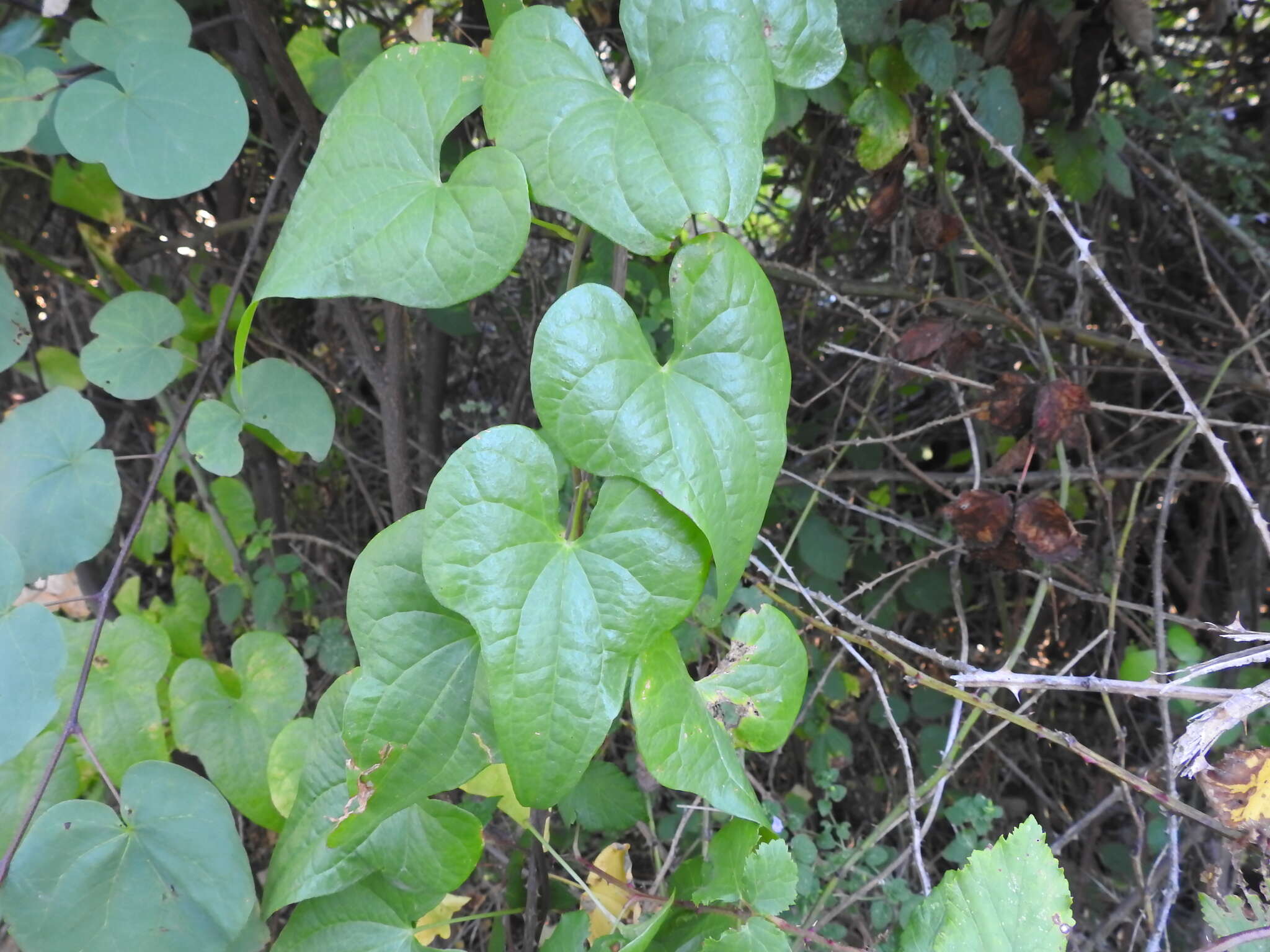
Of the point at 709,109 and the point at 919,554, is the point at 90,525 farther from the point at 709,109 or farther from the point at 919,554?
the point at 919,554

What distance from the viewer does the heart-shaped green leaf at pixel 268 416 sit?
0.80 metres

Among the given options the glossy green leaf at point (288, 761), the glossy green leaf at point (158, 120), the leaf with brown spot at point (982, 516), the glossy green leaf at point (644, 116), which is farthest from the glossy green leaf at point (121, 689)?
the leaf with brown spot at point (982, 516)

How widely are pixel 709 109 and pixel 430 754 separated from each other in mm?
478

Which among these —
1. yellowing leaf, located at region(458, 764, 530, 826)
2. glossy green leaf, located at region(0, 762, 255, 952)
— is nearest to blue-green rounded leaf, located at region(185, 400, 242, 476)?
glossy green leaf, located at region(0, 762, 255, 952)

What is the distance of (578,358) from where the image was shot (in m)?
0.47

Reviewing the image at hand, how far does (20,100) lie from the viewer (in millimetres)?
712

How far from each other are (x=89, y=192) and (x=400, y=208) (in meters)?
0.82

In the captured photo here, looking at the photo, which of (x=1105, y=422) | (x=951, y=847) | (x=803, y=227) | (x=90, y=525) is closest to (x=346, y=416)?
(x=90, y=525)

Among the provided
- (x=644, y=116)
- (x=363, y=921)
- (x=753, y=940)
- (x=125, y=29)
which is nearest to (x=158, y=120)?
(x=125, y=29)

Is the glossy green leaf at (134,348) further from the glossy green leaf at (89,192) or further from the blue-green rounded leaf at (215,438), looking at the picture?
the glossy green leaf at (89,192)

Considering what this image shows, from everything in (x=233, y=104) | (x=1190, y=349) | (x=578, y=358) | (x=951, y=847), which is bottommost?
(x=951, y=847)

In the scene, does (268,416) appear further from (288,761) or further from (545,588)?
(545,588)

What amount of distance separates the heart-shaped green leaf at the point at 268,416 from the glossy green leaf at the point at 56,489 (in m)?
0.09

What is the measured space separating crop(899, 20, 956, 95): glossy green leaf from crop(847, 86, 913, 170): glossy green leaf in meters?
0.05
